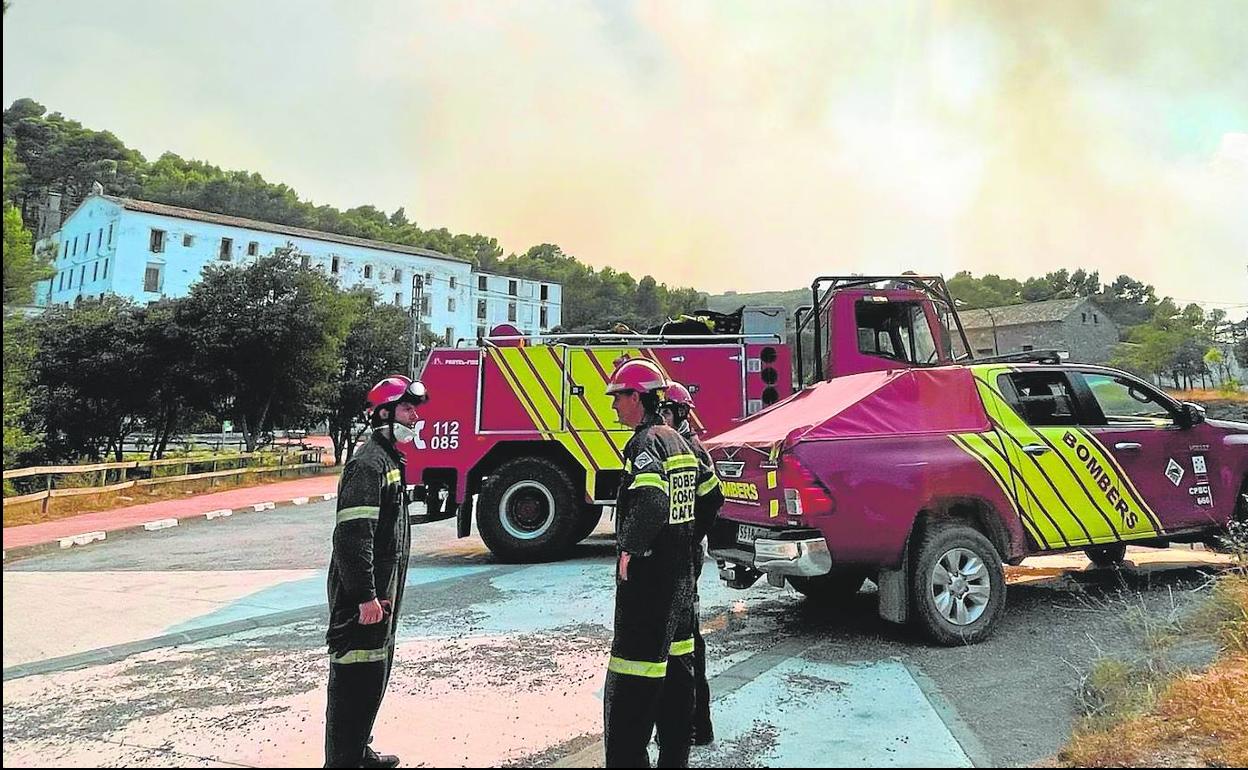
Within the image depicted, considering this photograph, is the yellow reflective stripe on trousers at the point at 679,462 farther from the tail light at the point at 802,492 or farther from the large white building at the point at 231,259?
the large white building at the point at 231,259

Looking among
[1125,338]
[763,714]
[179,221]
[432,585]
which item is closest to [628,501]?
[763,714]

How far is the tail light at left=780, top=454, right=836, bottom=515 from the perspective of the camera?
4.63m

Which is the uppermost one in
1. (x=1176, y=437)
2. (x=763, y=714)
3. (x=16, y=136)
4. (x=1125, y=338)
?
(x=1125, y=338)

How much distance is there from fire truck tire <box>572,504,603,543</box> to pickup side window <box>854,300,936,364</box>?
3.49 meters

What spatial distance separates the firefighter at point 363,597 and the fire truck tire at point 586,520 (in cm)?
529

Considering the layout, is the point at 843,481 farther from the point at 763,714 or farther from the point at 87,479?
the point at 87,479

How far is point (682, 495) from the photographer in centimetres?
323

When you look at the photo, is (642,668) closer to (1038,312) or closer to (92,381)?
(92,381)

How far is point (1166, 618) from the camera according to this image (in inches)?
205

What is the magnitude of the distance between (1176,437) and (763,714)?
4.37m

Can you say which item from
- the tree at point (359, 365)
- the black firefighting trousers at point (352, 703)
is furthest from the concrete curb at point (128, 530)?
the tree at point (359, 365)

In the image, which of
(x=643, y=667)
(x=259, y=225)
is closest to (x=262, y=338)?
(x=643, y=667)

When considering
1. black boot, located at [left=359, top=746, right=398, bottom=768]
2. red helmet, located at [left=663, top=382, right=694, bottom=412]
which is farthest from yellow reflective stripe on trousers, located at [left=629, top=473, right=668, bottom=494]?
black boot, located at [left=359, top=746, right=398, bottom=768]

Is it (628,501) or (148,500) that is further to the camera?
(148,500)
